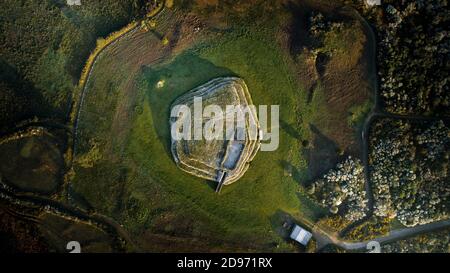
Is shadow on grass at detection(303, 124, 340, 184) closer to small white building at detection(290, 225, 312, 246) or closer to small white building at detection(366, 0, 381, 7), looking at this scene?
small white building at detection(290, 225, 312, 246)

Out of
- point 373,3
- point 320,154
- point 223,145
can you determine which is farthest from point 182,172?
point 373,3

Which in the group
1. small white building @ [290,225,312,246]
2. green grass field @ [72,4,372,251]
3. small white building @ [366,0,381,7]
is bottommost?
small white building @ [290,225,312,246]

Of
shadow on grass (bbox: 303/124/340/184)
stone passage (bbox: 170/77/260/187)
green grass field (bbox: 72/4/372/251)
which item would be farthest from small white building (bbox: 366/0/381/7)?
stone passage (bbox: 170/77/260/187)

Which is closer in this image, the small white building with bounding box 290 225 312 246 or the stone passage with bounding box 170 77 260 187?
the small white building with bounding box 290 225 312 246

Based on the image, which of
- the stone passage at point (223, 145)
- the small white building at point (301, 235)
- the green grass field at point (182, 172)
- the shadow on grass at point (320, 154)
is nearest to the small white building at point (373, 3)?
the green grass field at point (182, 172)

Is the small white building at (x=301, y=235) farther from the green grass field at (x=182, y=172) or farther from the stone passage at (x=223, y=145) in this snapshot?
the stone passage at (x=223, y=145)
